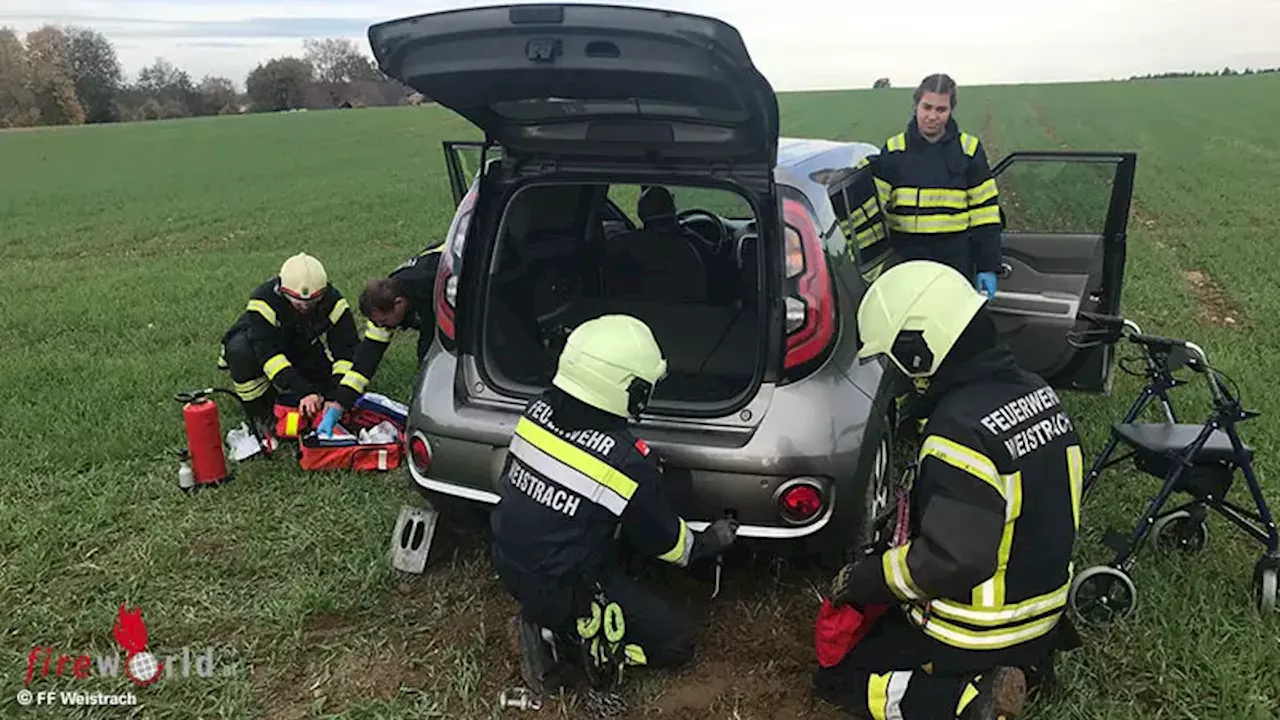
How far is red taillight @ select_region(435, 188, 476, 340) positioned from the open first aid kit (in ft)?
4.04

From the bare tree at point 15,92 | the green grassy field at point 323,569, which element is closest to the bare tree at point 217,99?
the bare tree at point 15,92

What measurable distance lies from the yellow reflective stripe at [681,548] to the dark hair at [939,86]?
2791 millimetres

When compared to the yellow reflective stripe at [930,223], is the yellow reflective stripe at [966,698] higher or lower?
lower

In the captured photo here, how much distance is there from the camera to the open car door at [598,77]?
255 centimetres

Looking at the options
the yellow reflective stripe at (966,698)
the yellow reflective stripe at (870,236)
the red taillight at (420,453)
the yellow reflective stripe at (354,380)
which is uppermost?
the yellow reflective stripe at (870,236)

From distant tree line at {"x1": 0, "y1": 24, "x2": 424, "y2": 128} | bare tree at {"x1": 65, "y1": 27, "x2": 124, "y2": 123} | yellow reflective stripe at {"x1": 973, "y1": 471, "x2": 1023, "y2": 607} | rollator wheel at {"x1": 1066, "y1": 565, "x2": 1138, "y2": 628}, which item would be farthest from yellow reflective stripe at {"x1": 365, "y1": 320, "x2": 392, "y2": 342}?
bare tree at {"x1": 65, "y1": 27, "x2": 124, "y2": 123}

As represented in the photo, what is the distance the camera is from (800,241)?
312 centimetres

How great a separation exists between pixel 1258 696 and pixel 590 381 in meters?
2.12

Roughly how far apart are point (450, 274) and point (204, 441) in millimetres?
1619

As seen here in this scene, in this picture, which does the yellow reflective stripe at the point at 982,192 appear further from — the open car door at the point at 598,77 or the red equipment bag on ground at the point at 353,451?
the red equipment bag on ground at the point at 353,451

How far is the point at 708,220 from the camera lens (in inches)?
194

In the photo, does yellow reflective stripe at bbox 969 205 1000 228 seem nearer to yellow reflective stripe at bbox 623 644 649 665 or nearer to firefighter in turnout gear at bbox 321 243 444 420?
firefighter in turnout gear at bbox 321 243 444 420

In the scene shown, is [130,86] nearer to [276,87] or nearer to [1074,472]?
[276,87]

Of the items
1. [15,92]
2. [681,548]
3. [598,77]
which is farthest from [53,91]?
[681,548]
